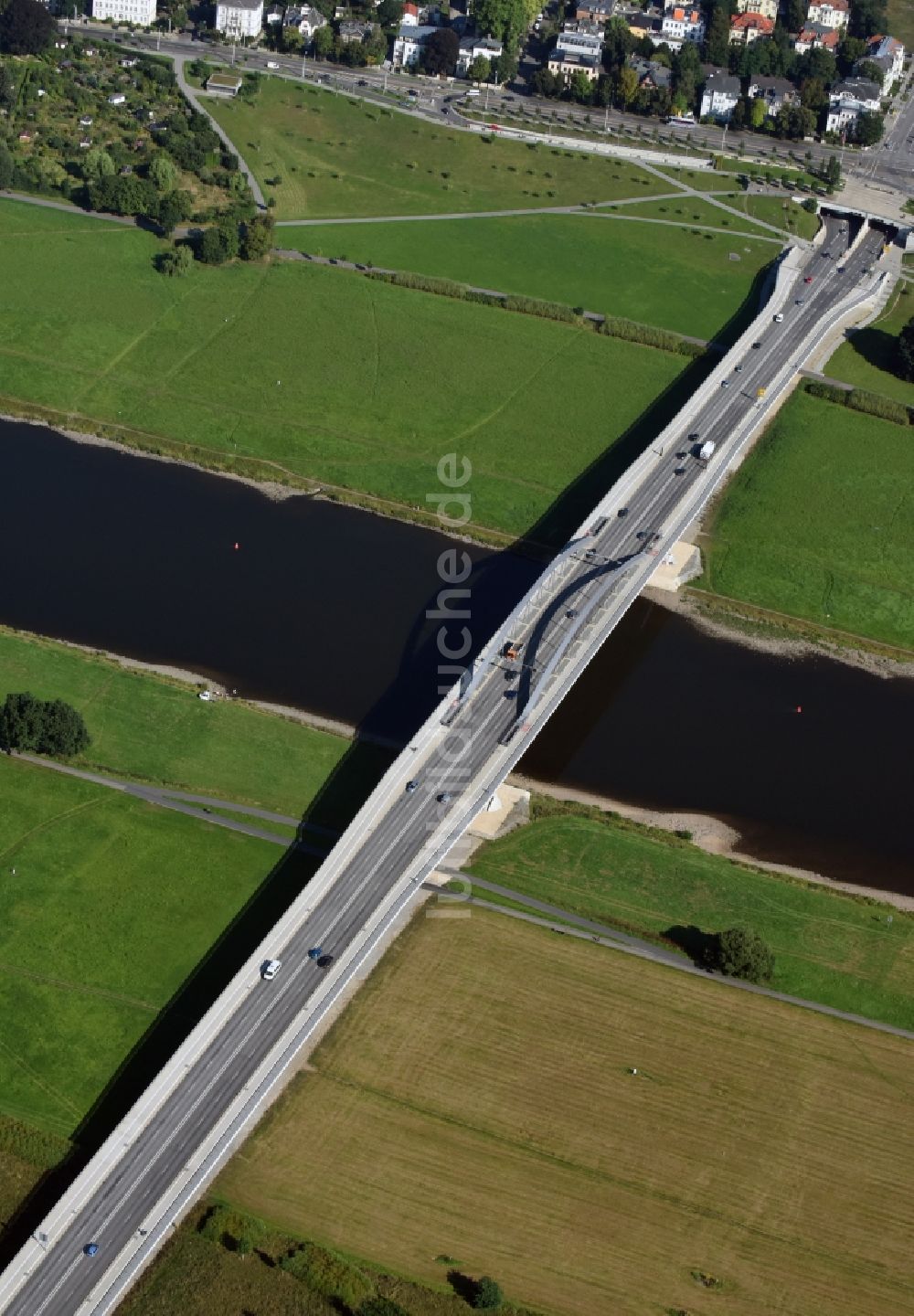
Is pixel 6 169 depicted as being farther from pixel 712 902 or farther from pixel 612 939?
pixel 712 902

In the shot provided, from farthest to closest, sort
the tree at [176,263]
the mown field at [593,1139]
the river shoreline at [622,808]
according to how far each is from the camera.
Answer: the tree at [176,263], the river shoreline at [622,808], the mown field at [593,1139]

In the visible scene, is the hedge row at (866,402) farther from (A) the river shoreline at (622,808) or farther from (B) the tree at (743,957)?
(B) the tree at (743,957)

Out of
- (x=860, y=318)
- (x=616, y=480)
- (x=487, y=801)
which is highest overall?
(x=860, y=318)

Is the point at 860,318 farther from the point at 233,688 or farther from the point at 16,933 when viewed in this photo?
the point at 16,933

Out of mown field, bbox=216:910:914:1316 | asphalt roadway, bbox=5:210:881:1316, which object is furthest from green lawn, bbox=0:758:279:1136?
mown field, bbox=216:910:914:1316

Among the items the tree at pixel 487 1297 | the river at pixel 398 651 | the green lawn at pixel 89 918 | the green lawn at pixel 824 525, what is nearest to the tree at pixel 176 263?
the river at pixel 398 651

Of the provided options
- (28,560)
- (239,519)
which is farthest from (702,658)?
(28,560)
